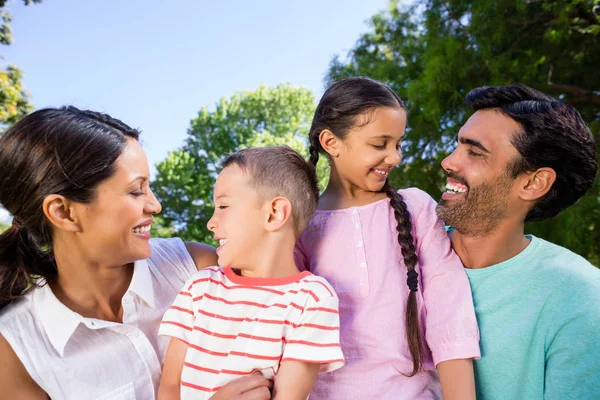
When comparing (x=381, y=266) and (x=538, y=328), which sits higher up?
(x=381, y=266)

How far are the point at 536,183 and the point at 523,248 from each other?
0.25 metres

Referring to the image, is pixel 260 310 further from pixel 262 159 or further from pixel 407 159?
pixel 407 159

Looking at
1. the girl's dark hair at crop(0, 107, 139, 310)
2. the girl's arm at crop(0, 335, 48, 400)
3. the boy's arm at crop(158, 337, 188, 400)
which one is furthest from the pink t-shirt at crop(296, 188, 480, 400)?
the girl's arm at crop(0, 335, 48, 400)

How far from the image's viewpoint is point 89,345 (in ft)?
6.39

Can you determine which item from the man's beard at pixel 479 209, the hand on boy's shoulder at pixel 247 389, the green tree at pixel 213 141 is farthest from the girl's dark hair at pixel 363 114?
the green tree at pixel 213 141

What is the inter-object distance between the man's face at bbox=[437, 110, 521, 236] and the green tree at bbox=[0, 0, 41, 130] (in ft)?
31.3

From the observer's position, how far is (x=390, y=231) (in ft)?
6.87

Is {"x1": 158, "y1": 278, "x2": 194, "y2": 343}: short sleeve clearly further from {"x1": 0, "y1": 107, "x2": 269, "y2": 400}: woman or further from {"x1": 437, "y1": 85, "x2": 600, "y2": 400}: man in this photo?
{"x1": 437, "y1": 85, "x2": 600, "y2": 400}: man

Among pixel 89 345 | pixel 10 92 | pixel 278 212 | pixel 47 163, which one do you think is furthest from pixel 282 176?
pixel 10 92

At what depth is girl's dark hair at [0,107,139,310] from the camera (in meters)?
1.85

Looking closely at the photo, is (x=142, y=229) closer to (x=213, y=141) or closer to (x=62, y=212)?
(x=62, y=212)

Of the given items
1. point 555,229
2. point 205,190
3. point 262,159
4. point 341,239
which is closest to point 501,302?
point 341,239

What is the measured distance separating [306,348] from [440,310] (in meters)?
0.57

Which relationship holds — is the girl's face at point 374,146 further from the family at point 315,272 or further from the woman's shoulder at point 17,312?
the woman's shoulder at point 17,312
